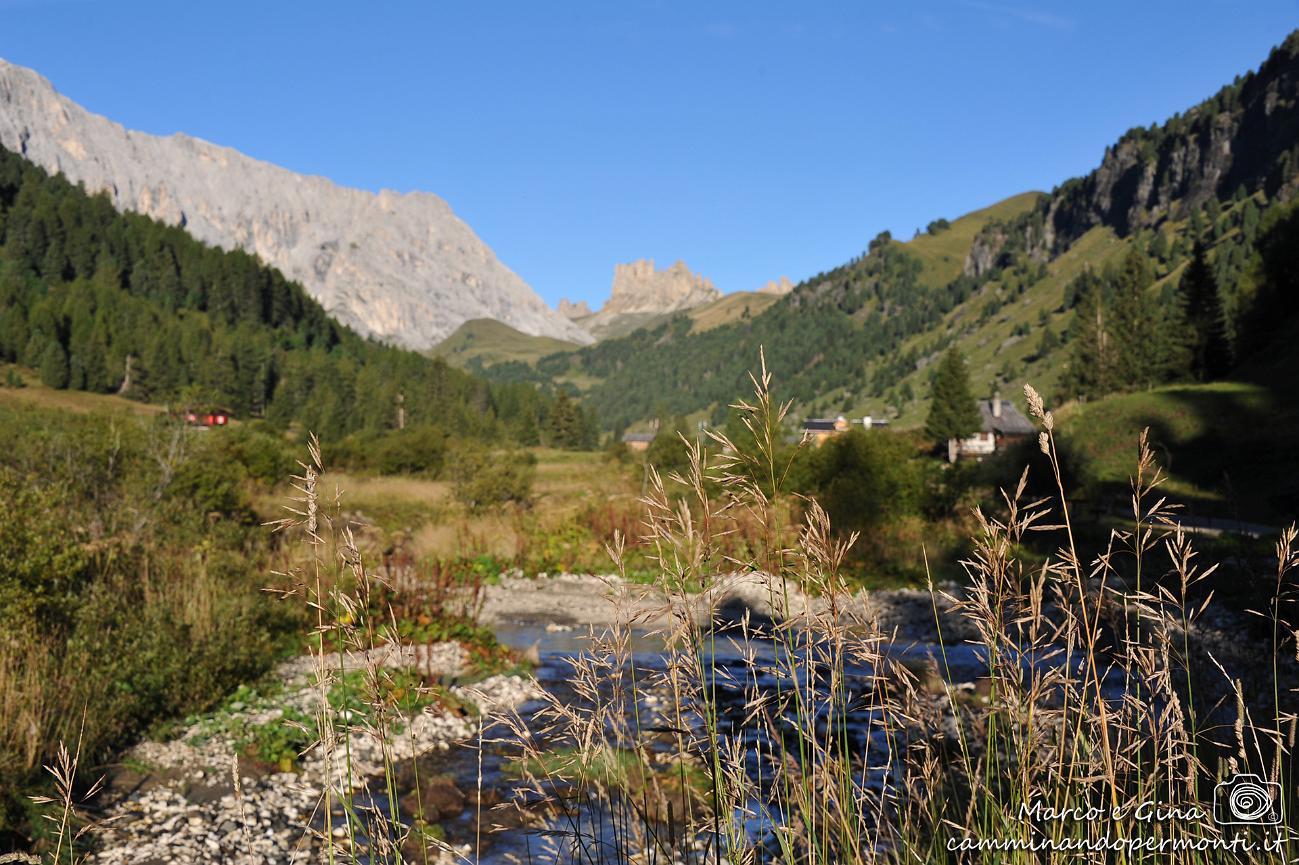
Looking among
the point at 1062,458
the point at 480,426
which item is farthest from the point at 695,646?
the point at 480,426

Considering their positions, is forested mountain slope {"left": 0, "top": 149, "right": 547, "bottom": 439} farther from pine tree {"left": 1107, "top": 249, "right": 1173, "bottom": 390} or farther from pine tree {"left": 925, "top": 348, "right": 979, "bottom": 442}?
pine tree {"left": 1107, "top": 249, "right": 1173, "bottom": 390}

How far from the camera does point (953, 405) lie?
2773 inches

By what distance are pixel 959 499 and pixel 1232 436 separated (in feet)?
62.2

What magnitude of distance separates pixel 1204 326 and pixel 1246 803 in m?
66.0

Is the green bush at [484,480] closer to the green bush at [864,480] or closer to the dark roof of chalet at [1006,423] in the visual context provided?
the green bush at [864,480]

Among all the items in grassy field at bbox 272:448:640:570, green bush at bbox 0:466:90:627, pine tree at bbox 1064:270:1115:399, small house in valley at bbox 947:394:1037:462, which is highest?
pine tree at bbox 1064:270:1115:399

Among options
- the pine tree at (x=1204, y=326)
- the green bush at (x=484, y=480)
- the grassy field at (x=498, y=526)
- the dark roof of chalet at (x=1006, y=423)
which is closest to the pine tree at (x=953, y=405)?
the dark roof of chalet at (x=1006, y=423)

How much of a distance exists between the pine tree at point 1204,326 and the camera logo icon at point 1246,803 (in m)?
63.5

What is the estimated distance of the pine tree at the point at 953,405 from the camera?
6975 centimetres

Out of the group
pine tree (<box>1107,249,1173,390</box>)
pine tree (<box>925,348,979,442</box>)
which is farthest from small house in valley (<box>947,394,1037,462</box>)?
pine tree (<box>1107,249,1173,390</box>)

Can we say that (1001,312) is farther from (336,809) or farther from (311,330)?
(336,809)

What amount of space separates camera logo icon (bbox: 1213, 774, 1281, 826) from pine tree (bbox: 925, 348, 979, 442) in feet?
231

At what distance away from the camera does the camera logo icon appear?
263 centimetres

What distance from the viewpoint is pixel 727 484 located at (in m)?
2.32
